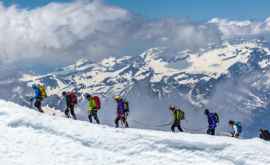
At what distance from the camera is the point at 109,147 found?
30.5 meters

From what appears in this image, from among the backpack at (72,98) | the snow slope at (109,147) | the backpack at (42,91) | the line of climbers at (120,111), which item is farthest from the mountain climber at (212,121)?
the backpack at (42,91)

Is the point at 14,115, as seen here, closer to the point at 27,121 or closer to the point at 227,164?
the point at 27,121

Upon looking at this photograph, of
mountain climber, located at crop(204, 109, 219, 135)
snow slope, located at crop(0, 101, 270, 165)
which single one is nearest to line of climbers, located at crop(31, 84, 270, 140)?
mountain climber, located at crop(204, 109, 219, 135)

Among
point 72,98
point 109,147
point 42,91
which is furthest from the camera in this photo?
point 72,98

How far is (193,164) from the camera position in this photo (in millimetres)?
28844

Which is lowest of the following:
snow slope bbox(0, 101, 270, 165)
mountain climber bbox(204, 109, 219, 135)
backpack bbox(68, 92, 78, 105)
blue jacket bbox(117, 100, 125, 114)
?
snow slope bbox(0, 101, 270, 165)

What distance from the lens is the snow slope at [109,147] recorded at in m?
29.0

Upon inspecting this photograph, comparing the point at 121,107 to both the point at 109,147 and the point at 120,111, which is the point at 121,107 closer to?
the point at 120,111

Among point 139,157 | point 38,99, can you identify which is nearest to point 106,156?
point 139,157

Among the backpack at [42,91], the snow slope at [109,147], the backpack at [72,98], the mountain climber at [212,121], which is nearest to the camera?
the snow slope at [109,147]

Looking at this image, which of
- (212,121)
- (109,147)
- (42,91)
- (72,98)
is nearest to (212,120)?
(212,121)

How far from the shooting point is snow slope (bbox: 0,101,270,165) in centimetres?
2897

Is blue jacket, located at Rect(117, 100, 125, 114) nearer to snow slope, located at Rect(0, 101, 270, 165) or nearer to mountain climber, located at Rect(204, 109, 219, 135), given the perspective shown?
mountain climber, located at Rect(204, 109, 219, 135)

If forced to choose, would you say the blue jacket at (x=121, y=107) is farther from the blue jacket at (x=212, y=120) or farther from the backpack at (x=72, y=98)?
the blue jacket at (x=212, y=120)
